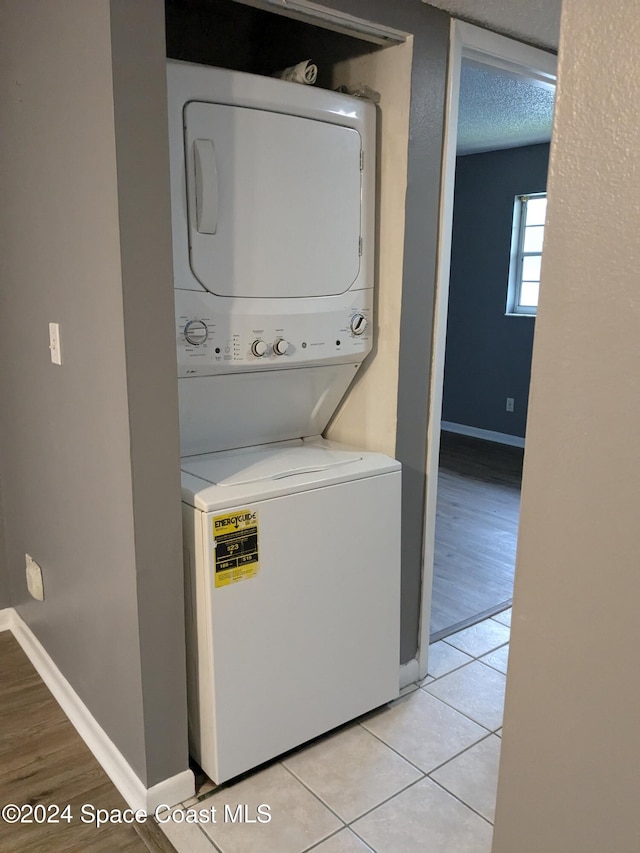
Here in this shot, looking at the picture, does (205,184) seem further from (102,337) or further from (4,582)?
(4,582)

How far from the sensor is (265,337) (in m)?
1.82

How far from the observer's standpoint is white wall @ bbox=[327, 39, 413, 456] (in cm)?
189

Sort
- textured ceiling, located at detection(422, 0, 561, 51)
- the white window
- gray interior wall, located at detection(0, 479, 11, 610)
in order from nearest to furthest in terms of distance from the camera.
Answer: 1. textured ceiling, located at detection(422, 0, 561, 51)
2. gray interior wall, located at detection(0, 479, 11, 610)
3. the white window

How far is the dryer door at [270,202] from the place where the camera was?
5.40 feet

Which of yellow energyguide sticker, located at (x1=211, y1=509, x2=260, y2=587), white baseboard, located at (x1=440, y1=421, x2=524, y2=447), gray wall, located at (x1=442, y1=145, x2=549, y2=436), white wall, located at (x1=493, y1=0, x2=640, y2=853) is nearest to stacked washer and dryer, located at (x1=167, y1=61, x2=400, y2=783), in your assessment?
yellow energyguide sticker, located at (x1=211, y1=509, x2=260, y2=587)

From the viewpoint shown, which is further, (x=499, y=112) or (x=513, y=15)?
(x=499, y=112)

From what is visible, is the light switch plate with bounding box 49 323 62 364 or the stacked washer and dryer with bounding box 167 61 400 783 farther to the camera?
the light switch plate with bounding box 49 323 62 364

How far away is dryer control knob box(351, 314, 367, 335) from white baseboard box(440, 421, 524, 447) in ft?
10.9

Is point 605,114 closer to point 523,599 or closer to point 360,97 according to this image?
point 523,599

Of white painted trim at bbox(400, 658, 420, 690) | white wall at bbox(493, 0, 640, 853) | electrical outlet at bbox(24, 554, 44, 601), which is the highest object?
white wall at bbox(493, 0, 640, 853)

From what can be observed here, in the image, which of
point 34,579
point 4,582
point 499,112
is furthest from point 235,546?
point 499,112

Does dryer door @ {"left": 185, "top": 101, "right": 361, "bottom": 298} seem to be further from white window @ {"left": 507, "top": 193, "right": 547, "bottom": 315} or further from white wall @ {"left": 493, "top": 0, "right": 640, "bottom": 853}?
white window @ {"left": 507, "top": 193, "right": 547, "bottom": 315}

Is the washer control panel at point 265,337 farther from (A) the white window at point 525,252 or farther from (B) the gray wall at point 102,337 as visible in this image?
(A) the white window at point 525,252

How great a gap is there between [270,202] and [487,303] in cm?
406
